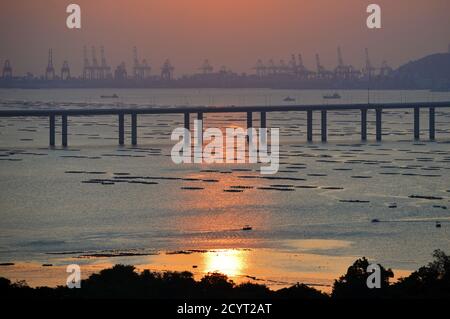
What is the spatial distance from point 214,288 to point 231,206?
24.4 meters

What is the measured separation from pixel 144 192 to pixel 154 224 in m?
11.8

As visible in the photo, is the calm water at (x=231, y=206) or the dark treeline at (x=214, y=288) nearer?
the dark treeline at (x=214, y=288)

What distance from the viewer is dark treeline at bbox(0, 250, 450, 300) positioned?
28.4 m

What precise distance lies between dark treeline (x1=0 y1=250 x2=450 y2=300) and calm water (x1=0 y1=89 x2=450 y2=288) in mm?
5254

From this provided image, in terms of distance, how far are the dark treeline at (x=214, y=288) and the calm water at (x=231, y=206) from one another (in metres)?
5.25

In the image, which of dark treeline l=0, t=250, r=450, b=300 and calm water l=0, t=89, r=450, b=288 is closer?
dark treeline l=0, t=250, r=450, b=300

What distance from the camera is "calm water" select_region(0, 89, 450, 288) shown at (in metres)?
40.4

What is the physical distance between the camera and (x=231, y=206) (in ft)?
176

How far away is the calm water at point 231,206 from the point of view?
4038 cm

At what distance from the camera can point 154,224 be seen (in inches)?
1868

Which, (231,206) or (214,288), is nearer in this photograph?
Result: (214,288)
